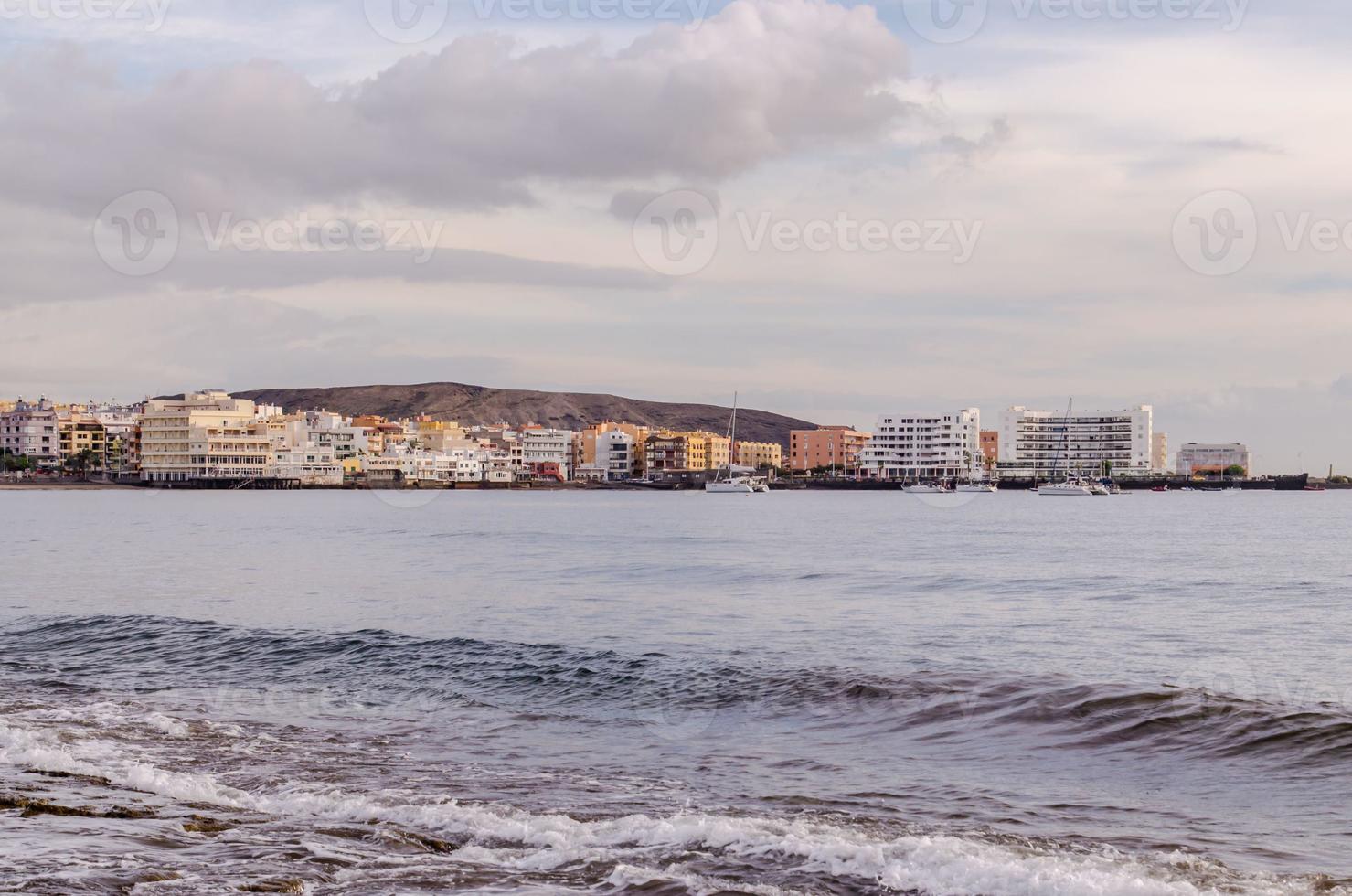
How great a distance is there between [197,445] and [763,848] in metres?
185

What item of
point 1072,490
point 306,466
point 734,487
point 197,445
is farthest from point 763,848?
point 306,466

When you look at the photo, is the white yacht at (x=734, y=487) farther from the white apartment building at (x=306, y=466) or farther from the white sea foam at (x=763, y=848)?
the white sea foam at (x=763, y=848)

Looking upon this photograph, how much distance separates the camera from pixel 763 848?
29.1 feet

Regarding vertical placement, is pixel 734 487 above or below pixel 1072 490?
below

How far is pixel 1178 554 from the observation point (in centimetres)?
4594

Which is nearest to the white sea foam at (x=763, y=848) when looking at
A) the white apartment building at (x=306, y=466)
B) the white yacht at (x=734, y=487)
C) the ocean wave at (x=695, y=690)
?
A: the ocean wave at (x=695, y=690)

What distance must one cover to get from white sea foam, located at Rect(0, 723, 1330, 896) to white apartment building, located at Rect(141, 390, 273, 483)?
18132 centimetres

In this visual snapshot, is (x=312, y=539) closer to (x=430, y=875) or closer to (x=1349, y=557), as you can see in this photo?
(x=1349, y=557)

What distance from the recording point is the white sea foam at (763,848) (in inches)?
318

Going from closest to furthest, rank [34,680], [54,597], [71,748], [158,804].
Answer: [158,804]
[71,748]
[34,680]
[54,597]

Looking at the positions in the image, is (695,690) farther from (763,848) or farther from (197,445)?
(197,445)

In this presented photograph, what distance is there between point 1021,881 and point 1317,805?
377cm

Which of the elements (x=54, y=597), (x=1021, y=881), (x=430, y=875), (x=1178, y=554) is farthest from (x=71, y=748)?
(x=1178, y=554)

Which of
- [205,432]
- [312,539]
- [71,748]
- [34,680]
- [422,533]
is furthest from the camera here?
[205,432]
